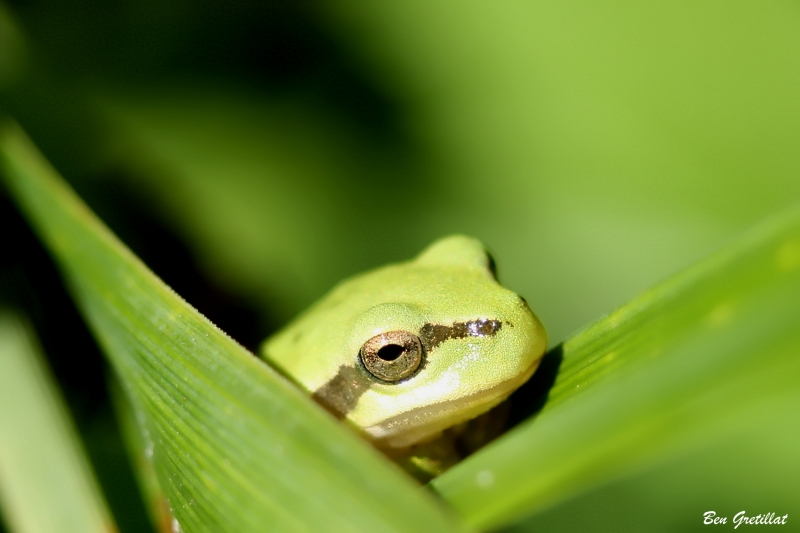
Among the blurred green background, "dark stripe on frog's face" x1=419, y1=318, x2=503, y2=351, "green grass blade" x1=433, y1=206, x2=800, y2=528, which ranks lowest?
"green grass blade" x1=433, y1=206, x2=800, y2=528

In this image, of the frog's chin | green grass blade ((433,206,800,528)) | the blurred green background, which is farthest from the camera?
the blurred green background

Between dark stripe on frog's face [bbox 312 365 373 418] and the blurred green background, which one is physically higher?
the blurred green background

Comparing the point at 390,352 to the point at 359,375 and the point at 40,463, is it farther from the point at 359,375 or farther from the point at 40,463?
the point at 40,463

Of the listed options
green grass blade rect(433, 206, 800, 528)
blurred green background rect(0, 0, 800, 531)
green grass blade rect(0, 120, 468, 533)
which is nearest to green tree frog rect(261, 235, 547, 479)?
green grass blade rect(0, 120, 468, 533)

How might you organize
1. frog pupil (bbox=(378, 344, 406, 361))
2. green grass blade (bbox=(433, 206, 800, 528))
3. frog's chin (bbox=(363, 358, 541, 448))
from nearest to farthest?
1. green grass blade (bbox=(433, 206, 800, 528))
2. frog's chin (bbox=(363, 358, 541, 448))
3. frog pupil (bbox=(378, 344, 406, 361))

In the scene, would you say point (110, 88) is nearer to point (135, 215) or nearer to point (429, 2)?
point (135, 215)

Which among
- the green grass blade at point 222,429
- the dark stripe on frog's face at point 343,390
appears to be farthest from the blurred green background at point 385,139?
the green grass blade at point 222,429

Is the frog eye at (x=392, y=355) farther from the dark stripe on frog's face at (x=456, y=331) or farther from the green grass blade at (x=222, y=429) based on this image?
the green grass blade at (x=222, y=429)

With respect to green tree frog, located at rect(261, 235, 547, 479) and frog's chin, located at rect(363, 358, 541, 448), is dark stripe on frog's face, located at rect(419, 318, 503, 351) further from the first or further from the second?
frog's chin, located at rect(363, 358, 541, 448)
